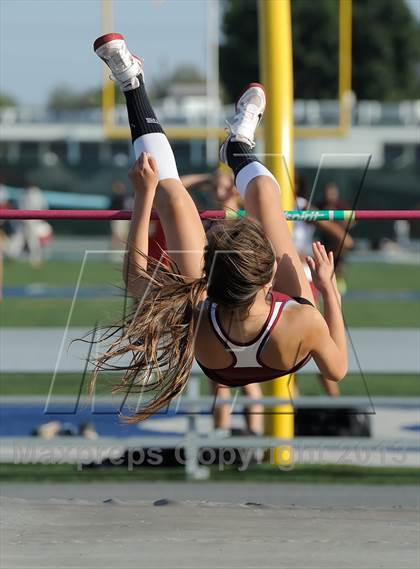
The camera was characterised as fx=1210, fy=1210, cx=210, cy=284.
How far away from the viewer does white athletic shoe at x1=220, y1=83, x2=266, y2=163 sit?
4.90 meters

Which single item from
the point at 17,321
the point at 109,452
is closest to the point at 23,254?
the point at 17,321

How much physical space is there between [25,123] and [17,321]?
29.4 m

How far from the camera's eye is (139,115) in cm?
455

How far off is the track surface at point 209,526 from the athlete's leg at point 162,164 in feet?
4.97

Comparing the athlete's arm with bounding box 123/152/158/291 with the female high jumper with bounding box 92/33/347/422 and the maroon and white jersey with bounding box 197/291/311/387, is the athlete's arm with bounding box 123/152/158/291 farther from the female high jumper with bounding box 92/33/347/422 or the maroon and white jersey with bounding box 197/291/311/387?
the maroon and white jersey with bounding box 197/291/311/387

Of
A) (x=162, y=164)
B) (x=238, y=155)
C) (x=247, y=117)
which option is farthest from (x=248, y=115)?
(x=162, y=164)

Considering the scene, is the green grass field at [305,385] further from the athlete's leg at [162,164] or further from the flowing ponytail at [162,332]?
the flowing ponytail at [162,332]

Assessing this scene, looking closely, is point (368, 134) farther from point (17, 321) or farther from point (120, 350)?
point (120, 350)

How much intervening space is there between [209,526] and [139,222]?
7.27 feet

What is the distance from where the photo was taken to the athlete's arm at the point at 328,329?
160 inches

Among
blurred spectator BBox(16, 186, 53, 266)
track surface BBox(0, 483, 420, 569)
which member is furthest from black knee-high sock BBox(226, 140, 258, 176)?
blurred spectator BBox(16, 186, 53, 266)

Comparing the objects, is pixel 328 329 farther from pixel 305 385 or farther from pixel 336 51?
pixel 336 51

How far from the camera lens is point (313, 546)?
17.9 ft

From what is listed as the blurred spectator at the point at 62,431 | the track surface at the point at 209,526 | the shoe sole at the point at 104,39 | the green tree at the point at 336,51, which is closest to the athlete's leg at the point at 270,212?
the shoe sole at the point at 104,39
